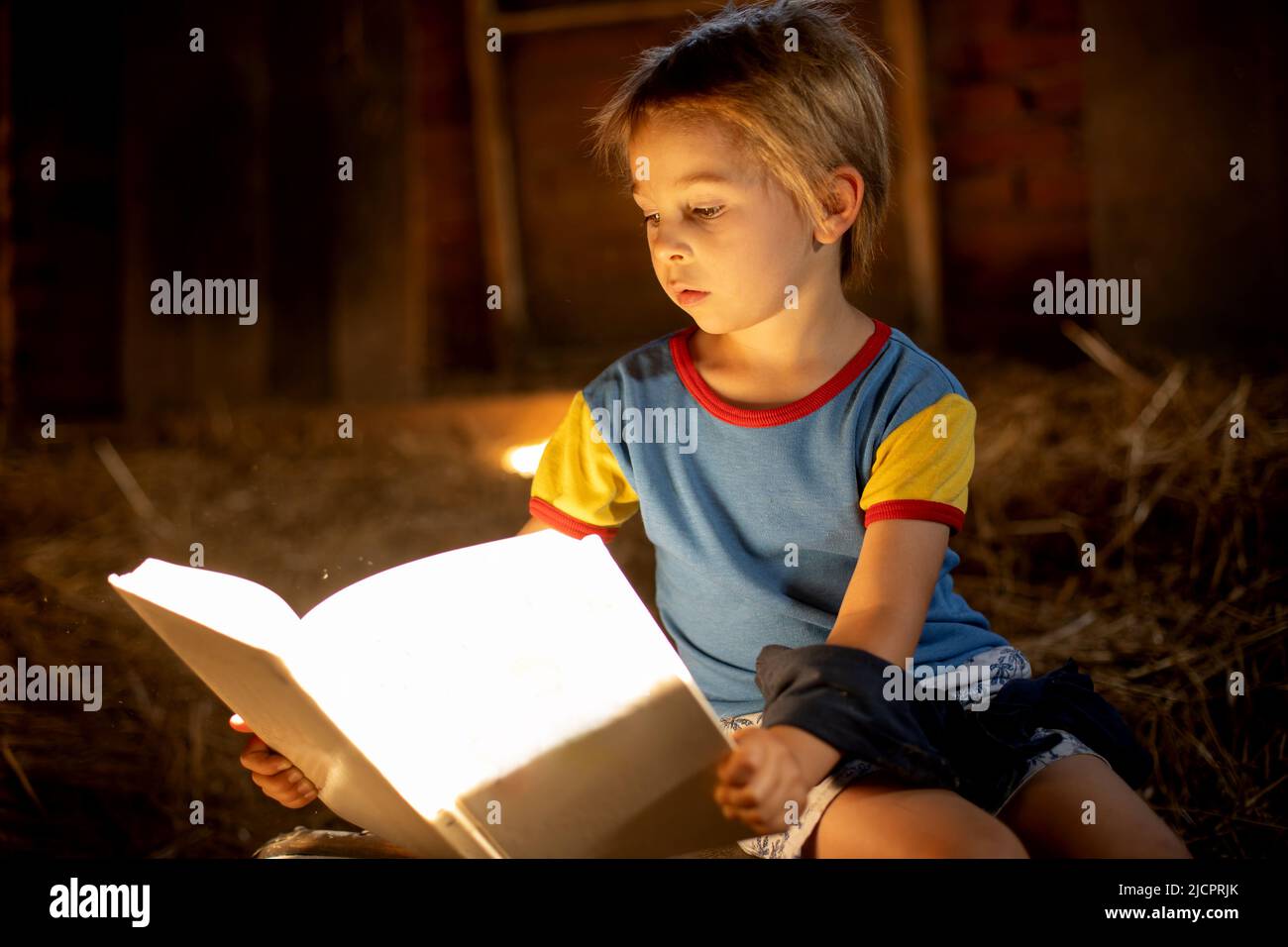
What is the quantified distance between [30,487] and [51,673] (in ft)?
2.64

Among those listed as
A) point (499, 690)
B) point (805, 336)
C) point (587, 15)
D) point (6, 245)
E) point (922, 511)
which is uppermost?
point (587, 15)

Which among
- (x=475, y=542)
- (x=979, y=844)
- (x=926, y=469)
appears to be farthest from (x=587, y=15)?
(x=979, y=844)

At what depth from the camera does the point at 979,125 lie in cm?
340

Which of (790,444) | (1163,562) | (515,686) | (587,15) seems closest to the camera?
(515,686)

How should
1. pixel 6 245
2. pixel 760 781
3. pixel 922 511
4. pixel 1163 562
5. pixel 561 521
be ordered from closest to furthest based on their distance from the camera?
pixel 760 781
pixel 922 511
pixel 561 521
pixel 1163 562
pixel 6 245

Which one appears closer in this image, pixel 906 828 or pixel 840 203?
pixel 906 828

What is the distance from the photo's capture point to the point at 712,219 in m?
1.03

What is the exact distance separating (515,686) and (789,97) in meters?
0.53

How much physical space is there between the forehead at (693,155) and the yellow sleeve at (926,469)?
0.81 feet

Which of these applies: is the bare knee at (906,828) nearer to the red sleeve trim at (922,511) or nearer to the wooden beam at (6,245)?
the red sleeve trim at (922,511)

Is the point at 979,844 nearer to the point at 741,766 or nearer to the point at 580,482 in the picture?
the point at 741,766

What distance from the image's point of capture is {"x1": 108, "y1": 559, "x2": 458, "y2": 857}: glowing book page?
0.83 meters

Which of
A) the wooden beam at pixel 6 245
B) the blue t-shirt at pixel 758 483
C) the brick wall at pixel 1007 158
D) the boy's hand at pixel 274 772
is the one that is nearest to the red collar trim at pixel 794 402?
the blue t-shirt at pixel 758 483

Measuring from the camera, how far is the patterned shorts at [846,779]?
0.94 metres
